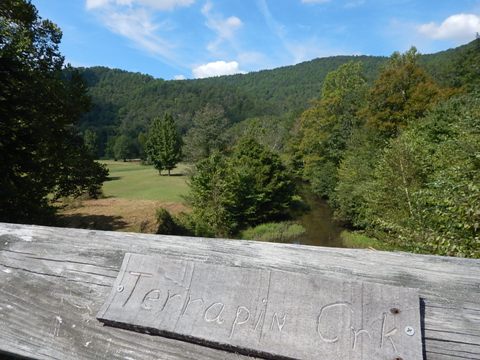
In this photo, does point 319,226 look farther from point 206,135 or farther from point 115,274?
point 206,135

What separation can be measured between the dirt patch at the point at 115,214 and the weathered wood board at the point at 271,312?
15913 millimetres

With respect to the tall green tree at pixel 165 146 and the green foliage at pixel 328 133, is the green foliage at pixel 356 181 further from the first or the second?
the tall green tree at pixel 165 146

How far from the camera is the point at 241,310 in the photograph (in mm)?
925

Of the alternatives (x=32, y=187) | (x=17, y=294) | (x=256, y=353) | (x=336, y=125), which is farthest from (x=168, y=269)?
(x=336, y=125)

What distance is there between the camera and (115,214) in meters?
23.2

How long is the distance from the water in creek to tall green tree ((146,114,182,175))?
29985 mm

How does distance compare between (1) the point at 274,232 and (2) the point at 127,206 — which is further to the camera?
(2) the point at 127,206

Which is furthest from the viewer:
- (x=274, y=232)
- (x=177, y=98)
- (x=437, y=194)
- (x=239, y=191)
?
(x=177, y=98)

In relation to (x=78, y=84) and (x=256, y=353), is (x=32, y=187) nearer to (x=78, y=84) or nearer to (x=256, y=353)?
(x=78, y=84)

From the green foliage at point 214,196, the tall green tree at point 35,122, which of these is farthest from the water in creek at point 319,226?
the tall green tree at point 35,122

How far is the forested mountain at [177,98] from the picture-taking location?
105181 mm

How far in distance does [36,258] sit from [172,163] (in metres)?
56.1

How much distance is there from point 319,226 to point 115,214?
1508 cm

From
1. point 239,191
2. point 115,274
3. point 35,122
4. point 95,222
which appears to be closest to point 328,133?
point 239,191
